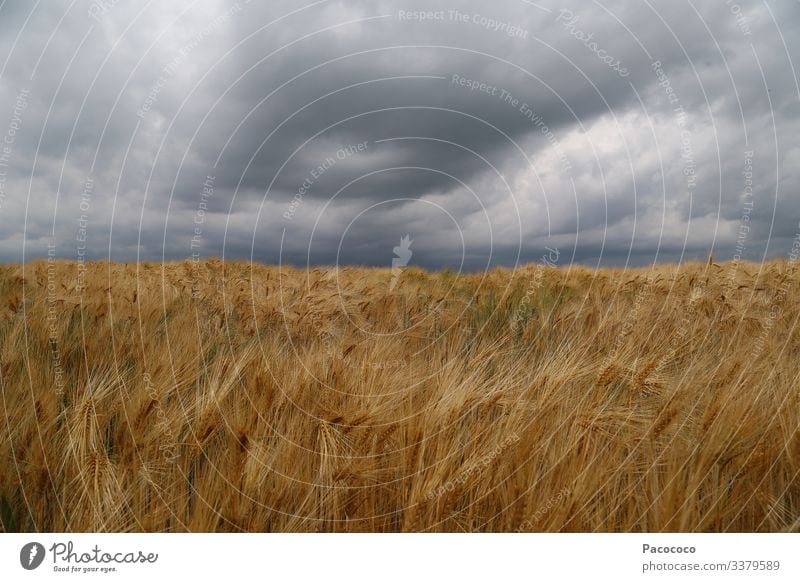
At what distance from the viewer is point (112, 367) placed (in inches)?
117

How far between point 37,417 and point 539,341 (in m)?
3.48

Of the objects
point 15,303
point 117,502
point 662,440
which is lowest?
point 117,502

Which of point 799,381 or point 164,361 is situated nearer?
point 799,381

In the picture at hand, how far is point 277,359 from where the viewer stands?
10.0ft

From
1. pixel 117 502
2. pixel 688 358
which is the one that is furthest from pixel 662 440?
pixel 117 502

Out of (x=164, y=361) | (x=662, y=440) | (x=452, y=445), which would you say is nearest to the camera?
(x=452, y=445)

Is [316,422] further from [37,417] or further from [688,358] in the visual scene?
[688,358]

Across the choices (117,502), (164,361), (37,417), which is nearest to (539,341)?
(164,361)

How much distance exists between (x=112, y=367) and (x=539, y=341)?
3.27 metres
